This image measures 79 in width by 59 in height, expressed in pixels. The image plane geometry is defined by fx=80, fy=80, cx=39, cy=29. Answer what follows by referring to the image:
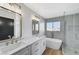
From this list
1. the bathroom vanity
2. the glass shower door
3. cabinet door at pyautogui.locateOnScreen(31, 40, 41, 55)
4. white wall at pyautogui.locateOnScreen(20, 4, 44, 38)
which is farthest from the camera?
white wall at pyautogui.locateOnScreen(20, 4, 44, 38)

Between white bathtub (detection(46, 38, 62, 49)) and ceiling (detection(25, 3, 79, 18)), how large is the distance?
0.50 metres

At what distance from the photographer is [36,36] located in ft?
6.83

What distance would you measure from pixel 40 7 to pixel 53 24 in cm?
43

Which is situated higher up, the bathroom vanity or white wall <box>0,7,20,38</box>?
white wall <box>0,7,20,38</box>

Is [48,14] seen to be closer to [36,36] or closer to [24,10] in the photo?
[24,10]

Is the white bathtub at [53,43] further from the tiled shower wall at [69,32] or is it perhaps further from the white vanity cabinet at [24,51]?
the white vanity cabinet at [24,51]

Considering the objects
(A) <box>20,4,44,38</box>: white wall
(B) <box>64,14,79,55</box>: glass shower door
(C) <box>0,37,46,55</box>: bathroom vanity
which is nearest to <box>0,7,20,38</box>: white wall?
(A) <box>20,4,44,38</box>: white wall

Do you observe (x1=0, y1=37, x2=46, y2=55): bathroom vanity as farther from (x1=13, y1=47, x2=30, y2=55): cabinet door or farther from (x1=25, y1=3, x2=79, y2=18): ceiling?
(x1=25, y1=3, x2=79, y2=18): ceiling

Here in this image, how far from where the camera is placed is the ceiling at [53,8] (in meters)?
1.47

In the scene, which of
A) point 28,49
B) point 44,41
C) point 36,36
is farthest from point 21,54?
point 36,36

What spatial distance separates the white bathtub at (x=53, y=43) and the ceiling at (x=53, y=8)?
0.50 m

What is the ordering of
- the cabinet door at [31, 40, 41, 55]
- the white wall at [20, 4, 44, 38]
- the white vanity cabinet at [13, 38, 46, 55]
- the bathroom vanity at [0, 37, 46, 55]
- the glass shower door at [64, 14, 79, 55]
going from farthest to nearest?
the white wall at [20, 4, 44, 38]
the glass shower door at [64, 14, 79, 55]
the cabinet door at [31, 40, 41, 55]
the white vanity cabinet at [13, 38, 46, 55]
the bathroom vanity at [0, 37, 46, 55]

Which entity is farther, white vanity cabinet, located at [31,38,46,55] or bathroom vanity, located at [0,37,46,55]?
white vanity cabinet, located at [31,38,46,55]

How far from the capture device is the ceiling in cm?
147
